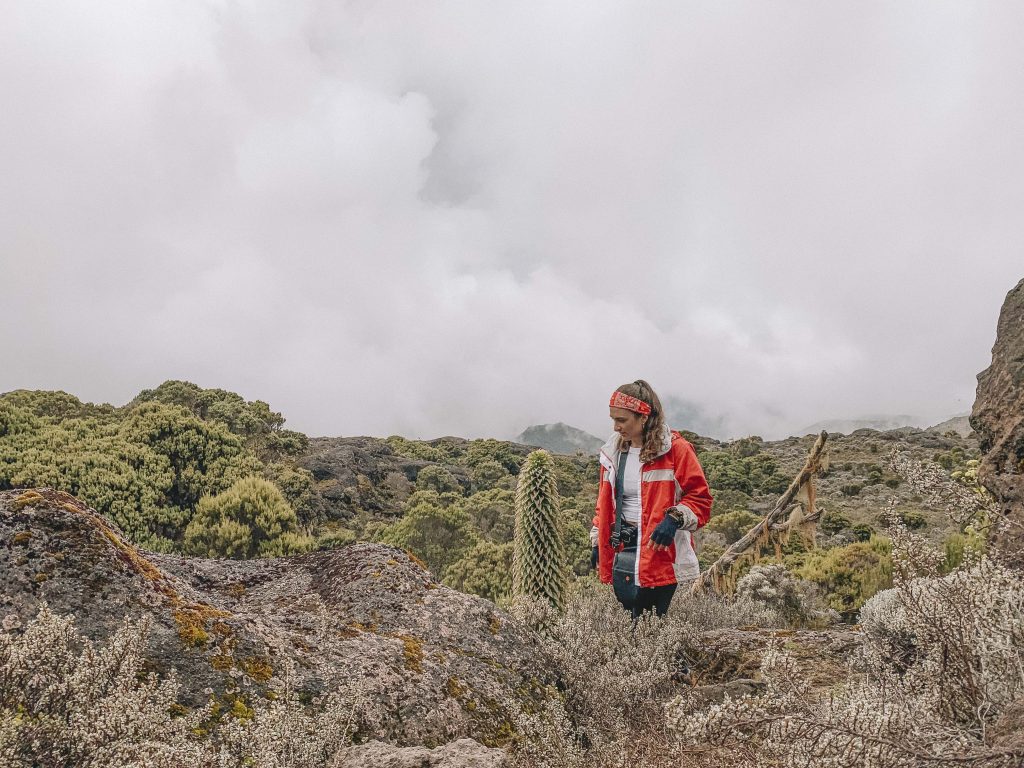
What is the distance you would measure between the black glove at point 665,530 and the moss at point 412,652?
1.83m

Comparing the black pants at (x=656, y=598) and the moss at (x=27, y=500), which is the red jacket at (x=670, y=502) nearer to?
the black pants at (x=656, y=598)

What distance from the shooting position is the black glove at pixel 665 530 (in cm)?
404

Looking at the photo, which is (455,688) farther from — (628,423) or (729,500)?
(729,500)

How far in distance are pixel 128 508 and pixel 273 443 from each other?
16.6 metres

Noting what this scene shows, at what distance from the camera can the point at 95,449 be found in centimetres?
1188

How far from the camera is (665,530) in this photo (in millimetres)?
4035

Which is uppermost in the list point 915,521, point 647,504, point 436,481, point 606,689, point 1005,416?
point 436,481

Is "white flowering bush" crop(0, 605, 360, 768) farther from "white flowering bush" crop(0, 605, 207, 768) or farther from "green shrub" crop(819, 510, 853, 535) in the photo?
"green shrub" crop(819, 510, 853, 535)

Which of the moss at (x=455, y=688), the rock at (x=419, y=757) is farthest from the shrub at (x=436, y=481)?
the rock at (x=419, y=757)

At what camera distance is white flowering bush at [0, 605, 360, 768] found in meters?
1.56

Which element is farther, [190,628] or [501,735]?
[501,735]

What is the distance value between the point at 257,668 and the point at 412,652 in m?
0.72

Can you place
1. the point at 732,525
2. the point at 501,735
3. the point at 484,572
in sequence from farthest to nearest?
the point at 732,525 < the point at 484,572 < the point at 501,735

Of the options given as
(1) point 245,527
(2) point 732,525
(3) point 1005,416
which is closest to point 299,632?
(3) point 1005,416
